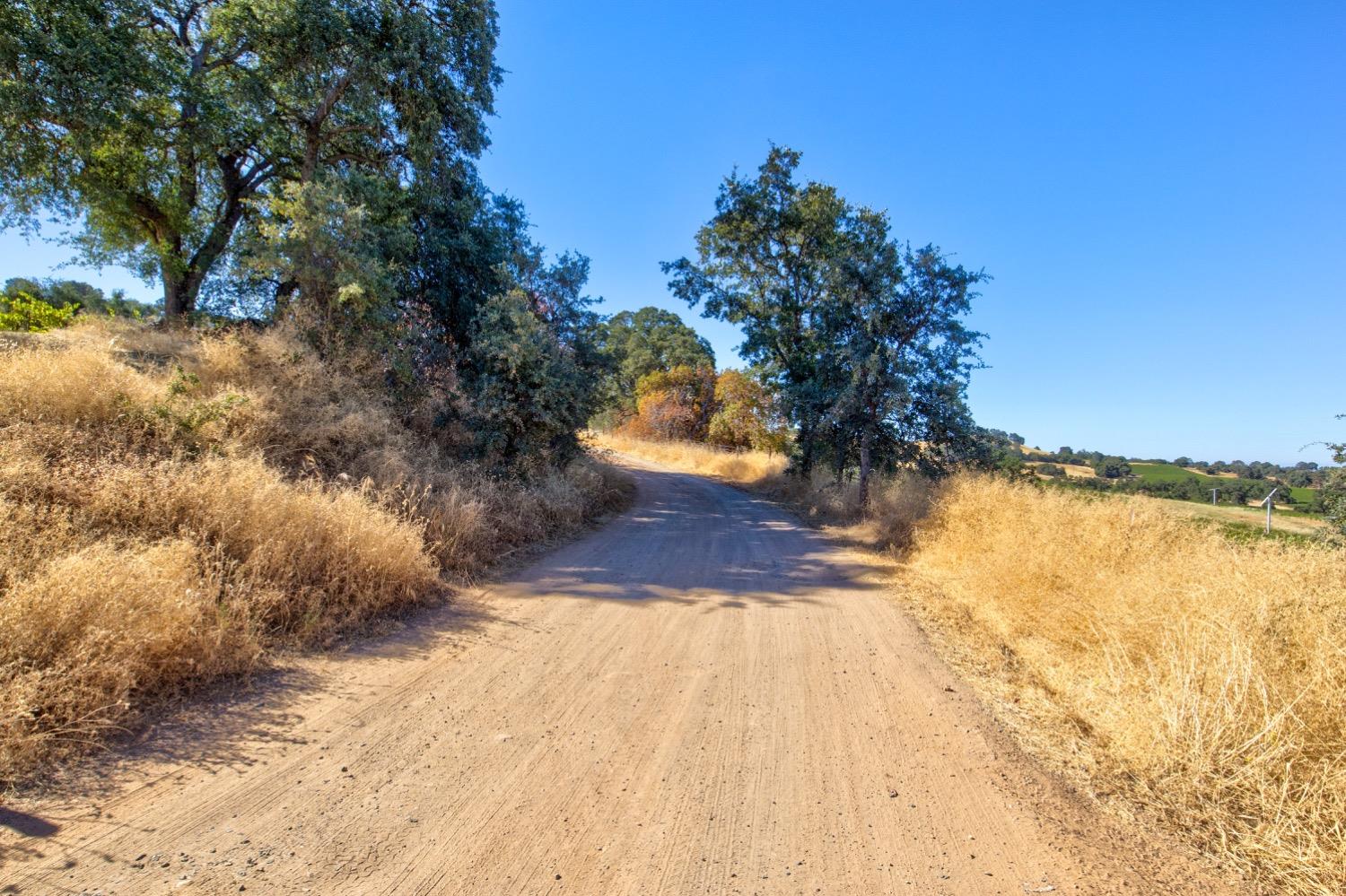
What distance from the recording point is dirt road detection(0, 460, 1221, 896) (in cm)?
224

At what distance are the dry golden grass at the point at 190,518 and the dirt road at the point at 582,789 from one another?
19.6 inches

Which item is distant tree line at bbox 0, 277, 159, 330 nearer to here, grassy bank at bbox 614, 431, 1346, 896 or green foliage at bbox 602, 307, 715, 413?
grassy bank at bbox 614, 431, 1346, 896

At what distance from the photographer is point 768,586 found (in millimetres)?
6754

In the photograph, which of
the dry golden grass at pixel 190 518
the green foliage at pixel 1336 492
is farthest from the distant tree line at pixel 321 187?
the green foliage at pixel 1336 492

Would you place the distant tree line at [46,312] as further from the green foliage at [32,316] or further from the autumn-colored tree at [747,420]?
the autumn-colored tree at [747,420]

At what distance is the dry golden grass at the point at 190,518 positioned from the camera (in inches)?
122

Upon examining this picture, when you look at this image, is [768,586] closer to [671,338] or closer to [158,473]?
[158,473]

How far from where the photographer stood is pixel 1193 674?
3.21m

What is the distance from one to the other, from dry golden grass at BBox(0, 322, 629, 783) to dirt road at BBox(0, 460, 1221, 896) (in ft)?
1.63

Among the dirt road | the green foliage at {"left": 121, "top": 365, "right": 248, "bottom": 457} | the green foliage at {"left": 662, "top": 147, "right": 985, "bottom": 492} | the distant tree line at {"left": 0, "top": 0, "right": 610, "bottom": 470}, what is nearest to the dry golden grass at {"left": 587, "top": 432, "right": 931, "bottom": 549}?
the green foliage at {"left": 662, "top": 147, "right": 985, "bottom": 492}

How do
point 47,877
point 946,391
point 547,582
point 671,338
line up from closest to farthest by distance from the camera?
point 47,877 → point 547,582 → point 946,391 → point 671,338

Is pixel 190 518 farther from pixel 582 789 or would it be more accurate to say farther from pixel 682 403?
pixel 682 403

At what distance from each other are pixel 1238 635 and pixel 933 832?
245 centimetres

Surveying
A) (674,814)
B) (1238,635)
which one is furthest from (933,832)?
(1238,635)
